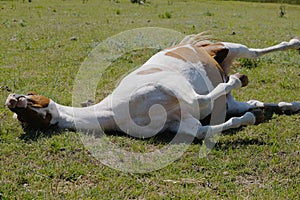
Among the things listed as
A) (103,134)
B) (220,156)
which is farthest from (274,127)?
(103,134)

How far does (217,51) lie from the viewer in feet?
21.0

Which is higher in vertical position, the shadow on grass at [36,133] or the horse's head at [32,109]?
the horse's head at [32,109]

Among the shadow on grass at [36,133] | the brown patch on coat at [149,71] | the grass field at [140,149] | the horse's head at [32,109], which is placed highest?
the brown patch on coat at [149,71]

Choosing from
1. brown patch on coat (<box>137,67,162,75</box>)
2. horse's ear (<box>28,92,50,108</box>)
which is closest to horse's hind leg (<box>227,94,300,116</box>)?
brown patch on coat (<box>137,67,162,75</box>)

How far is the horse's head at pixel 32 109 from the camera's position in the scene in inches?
185

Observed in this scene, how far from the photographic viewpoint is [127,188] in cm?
402

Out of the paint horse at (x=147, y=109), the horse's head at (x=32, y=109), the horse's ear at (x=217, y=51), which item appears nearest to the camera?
the horse's head at (x=32, y=109)

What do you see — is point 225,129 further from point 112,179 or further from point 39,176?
point 39,176

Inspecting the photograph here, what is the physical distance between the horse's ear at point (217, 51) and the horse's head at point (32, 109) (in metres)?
2.43

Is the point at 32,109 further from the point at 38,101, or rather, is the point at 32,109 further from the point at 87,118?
the point at 87,118

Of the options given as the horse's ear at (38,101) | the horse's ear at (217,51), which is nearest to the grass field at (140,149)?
the horse's ear at (38,101)

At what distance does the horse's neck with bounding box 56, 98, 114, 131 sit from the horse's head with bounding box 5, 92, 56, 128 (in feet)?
0.45

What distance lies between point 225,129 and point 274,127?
724mm

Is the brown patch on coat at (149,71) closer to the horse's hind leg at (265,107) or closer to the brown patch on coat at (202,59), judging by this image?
the brown patch on coat at (202,59)
